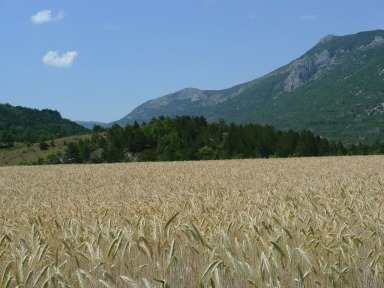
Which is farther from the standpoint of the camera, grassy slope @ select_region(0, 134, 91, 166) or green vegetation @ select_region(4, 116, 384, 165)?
grassy slope @ select_region(0, 134, 91, 166)

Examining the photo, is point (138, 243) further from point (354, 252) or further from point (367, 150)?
point (367, 150)

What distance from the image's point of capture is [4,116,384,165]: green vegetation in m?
88.8

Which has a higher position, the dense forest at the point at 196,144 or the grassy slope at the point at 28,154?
the grassy slope at the point at 28,154

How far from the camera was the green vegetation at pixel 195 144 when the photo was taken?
8881 centimetres

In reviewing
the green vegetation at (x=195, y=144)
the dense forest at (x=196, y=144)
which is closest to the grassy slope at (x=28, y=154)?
the dense forest at (x=196, y=144)

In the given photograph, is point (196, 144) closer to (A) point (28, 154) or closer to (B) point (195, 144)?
(B) point (195, 144)

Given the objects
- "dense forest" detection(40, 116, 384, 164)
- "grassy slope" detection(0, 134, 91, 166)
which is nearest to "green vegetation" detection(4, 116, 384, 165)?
"dense forest" detection(40, 116, 384, 164)

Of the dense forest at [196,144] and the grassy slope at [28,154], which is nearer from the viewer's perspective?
the dense forest at [196,144]

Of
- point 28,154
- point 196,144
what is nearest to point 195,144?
point 196,144

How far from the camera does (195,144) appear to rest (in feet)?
331

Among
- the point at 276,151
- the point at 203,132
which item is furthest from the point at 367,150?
the point at 203,132

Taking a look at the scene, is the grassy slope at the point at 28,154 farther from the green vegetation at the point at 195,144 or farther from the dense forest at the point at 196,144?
the green vegetation at the point at 195,144

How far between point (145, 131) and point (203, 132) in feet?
55.1

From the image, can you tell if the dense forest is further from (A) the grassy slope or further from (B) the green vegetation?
(A) the grassy slope
